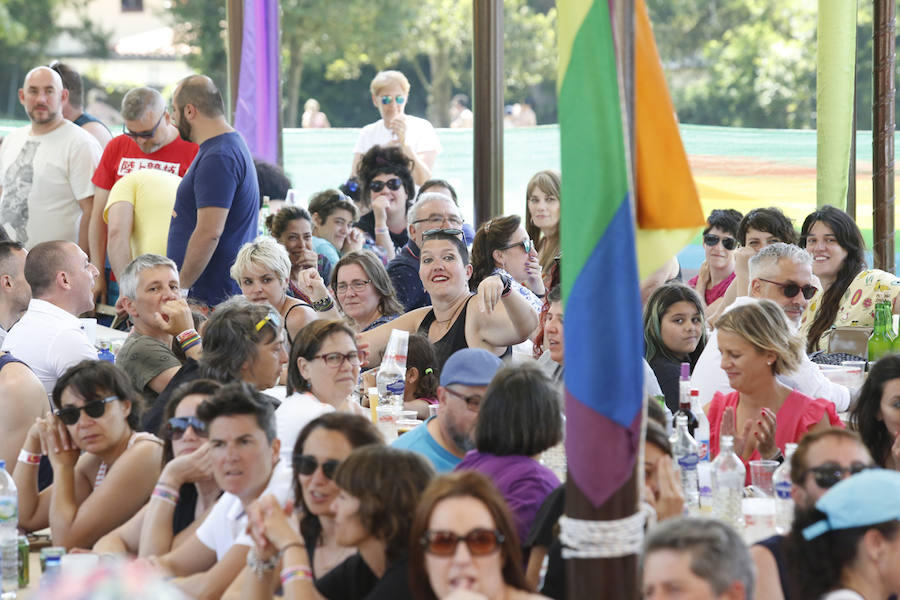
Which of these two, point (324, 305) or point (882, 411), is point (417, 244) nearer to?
point (324, 305)

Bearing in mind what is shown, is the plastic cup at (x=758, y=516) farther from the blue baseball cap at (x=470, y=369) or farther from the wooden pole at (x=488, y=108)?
the wooden pole at (x=488, y=108)

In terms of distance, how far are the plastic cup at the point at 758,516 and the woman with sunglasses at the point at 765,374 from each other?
0.68 m

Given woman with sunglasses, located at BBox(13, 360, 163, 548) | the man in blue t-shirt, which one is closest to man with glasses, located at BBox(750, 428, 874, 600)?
woman with sunglasses, located at BBox(13, 360, 163, 548)

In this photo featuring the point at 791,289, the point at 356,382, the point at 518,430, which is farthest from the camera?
the point at 791,289

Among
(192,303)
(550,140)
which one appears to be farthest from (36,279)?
(550,140)

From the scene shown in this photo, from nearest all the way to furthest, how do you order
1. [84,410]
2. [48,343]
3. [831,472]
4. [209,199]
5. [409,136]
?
1. [831,472]
2. [84,410]
3. [48,343]
4. [209,199]
5. [409,136]

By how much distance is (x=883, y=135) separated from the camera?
300 inches

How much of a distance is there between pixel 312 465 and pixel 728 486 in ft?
4.04

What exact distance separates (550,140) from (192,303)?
689 centimetres

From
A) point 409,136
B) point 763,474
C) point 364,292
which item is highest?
point 409,136

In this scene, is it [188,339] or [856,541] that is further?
[188,339]

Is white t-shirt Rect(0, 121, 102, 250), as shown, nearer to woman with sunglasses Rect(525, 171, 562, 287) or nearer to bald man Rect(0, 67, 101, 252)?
bald man Rect(0, 67, 101, 252)

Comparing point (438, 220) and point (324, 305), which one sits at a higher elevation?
point (438, 220)

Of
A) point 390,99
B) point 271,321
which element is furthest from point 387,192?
point 271,321
